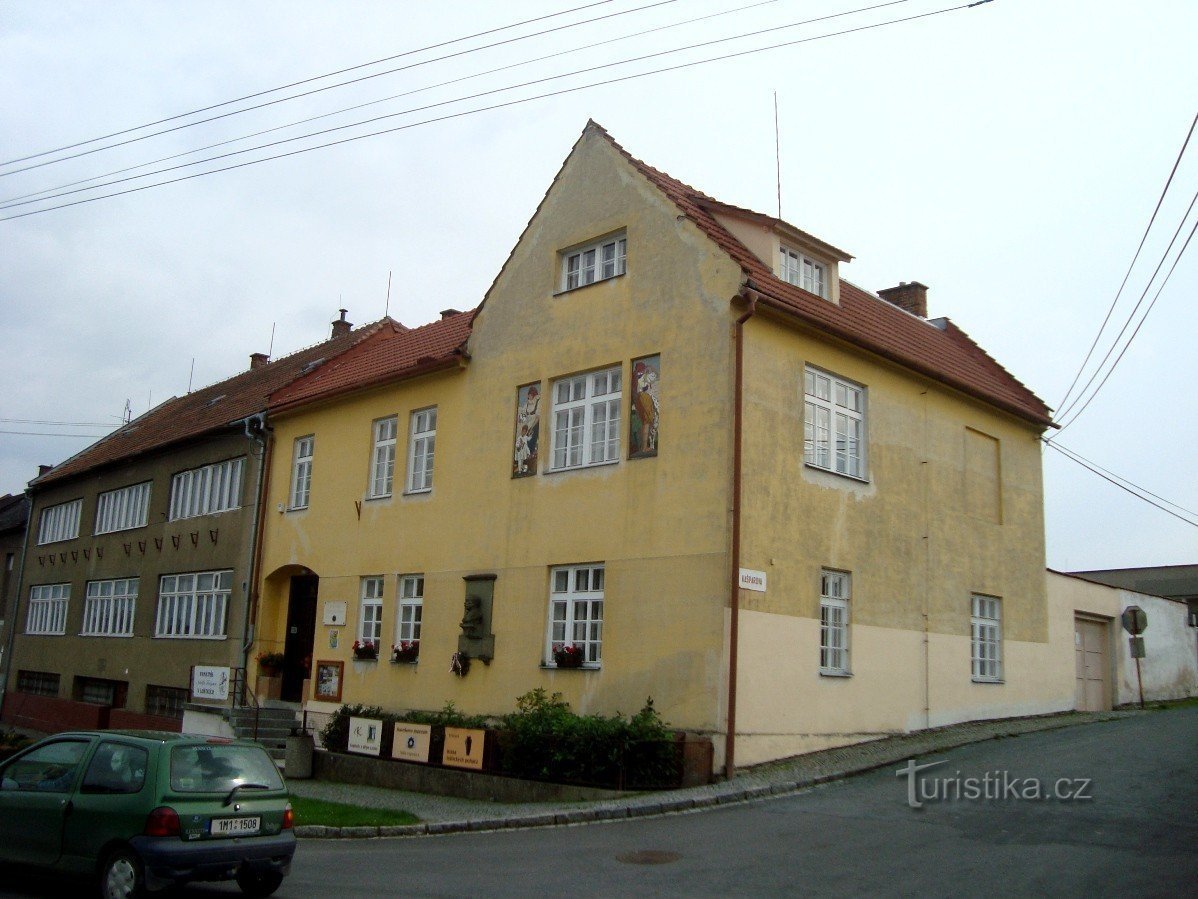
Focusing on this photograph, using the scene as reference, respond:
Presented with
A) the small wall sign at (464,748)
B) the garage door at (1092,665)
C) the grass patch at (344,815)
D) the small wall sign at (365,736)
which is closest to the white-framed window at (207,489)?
the small wall sign at (365,736)

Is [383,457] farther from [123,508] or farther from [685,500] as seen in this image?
[123,508]

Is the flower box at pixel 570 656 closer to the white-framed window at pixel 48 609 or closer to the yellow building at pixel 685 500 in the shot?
the yellow building at pixel 685 500

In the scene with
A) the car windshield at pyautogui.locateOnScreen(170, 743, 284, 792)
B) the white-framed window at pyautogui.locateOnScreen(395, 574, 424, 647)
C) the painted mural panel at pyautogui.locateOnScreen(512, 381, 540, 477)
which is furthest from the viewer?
the white-framed window at pyautogui.locateOnScreen(395, 574, 424, 647)

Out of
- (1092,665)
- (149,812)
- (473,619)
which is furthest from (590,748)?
(1092,665)

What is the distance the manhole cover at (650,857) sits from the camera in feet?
37.2

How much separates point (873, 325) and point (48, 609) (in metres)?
29.1

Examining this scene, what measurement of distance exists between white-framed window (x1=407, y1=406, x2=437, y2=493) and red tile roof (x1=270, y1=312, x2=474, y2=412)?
907 millimetres

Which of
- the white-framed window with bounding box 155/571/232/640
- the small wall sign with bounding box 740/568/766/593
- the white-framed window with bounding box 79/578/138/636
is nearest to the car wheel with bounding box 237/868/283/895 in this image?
the small wall sign with bounding box 740/568/766/593

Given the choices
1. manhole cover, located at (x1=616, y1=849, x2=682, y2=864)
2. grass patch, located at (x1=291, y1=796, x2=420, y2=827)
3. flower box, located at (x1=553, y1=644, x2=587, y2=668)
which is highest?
flower box, located at (x1=553, y1=644, x2=587, y2=668)

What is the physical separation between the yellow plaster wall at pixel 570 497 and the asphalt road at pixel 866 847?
10.5 ft

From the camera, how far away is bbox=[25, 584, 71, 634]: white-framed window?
118 feet

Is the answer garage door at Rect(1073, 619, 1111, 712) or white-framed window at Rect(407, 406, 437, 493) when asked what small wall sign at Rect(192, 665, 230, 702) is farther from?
garage door at Rect(1073, 619, 1111, 712)

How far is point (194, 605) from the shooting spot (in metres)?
28.5

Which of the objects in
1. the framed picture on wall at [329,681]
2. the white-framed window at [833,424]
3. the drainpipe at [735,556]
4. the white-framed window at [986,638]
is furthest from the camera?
the framed picture on wall at [329,681]
